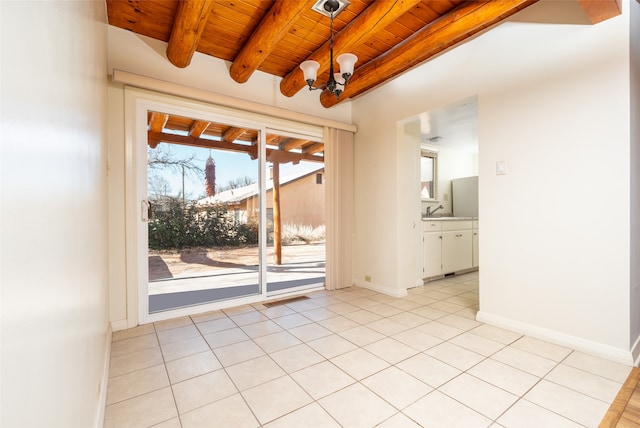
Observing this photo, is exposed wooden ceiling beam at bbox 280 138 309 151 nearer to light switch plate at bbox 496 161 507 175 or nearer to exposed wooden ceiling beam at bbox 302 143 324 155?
exposed wooden ceiling beam at bbox 302 143 324 155

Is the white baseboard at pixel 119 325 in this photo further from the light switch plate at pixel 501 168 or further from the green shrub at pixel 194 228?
the light switch plate at pixel 501 168

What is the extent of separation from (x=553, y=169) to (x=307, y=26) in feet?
7.93

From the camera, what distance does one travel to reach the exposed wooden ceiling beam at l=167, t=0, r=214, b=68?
2.08 meters

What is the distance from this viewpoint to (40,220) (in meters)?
0.50

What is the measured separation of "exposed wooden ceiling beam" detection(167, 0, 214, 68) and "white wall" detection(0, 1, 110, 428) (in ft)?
4.97

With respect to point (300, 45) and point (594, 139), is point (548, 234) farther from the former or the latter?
point (300, 45)

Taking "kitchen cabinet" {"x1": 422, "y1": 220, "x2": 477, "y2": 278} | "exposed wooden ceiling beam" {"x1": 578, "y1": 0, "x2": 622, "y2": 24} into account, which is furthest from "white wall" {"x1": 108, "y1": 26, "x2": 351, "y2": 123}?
"exposed wooden ceiling beam" {"x1": 578, "y1": 0, "x2": 622, "y2": 24}

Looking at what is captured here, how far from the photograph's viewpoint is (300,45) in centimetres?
286

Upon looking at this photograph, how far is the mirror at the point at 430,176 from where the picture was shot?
5.17 meters

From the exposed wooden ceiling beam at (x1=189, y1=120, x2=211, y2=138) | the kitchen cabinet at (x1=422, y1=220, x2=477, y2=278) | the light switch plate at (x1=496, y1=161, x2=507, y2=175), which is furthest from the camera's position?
the kitchen cabinet at (x1=422, y1=220, x2=477, y2=278)

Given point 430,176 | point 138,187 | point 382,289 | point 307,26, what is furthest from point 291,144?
point 430,176

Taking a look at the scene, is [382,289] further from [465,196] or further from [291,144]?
[465,196]

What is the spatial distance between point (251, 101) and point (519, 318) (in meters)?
3.38

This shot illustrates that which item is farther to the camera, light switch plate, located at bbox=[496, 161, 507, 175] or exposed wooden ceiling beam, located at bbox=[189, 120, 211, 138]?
exposed wooden ceiling beam, located at bbox=[189, 120, 211, 138]
